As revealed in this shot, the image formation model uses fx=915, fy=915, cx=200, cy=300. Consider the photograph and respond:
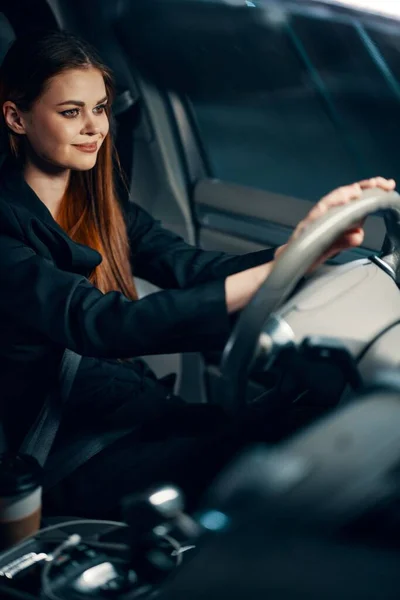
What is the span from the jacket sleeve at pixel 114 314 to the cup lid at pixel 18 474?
180 mm

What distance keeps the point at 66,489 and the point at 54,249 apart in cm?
40

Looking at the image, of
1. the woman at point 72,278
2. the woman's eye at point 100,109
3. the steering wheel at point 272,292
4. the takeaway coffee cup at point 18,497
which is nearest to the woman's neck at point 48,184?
the woman at point 72,278

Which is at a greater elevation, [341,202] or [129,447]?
[341,202]

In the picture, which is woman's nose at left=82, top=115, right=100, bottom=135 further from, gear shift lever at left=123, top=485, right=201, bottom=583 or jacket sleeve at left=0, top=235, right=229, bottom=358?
gear shift lever at left=123, top=485, right=201, bottom=583

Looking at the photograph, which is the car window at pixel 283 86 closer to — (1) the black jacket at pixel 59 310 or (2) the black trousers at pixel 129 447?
(1) the black jacket at pixel 59 310

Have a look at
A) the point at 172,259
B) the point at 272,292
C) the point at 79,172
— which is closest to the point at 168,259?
the point at 172,259

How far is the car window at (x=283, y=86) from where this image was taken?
189 centimetres

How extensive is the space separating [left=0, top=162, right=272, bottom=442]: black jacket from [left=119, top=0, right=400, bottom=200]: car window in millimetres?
437

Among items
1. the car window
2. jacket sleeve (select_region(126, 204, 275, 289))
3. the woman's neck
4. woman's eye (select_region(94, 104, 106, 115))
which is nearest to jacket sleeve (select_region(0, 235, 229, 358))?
the woman's neck

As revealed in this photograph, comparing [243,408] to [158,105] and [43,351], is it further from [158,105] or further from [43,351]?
[158,105]

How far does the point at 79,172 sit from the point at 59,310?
0.41 m

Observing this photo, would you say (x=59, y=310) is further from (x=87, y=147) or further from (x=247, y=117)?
(x=247, y=117)

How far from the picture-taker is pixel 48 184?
160 centimetres

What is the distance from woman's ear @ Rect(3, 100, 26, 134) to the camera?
1.56m
